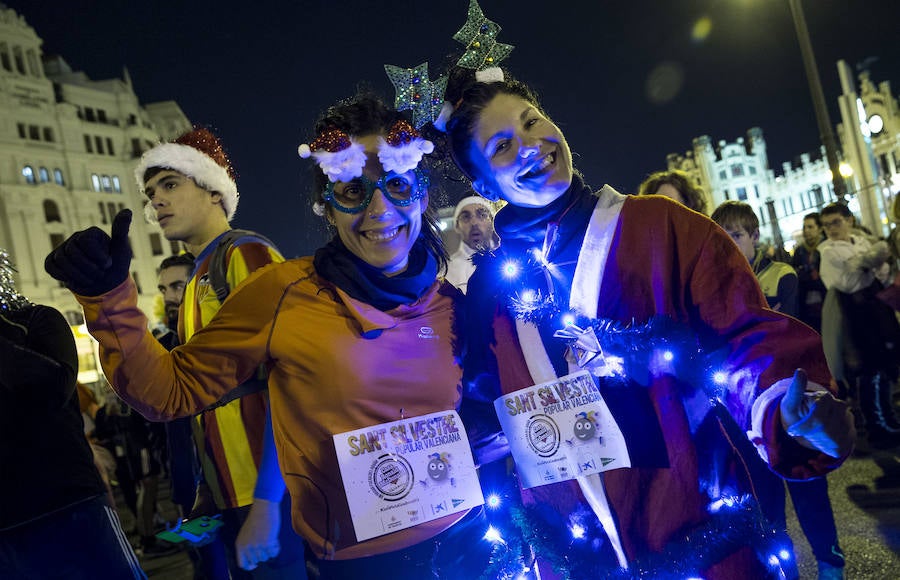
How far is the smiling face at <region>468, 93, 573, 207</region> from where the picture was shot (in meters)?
2.01

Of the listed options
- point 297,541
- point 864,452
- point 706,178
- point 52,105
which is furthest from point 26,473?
point 706,178

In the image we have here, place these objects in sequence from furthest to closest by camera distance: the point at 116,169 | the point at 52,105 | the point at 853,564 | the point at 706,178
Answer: the point at 706,178, the point at 116,169, the point at 52,105, the point at 853,564

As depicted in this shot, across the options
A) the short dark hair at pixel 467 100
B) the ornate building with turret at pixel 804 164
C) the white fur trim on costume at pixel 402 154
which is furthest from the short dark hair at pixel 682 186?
the ornate building with turret at pixel 804 164

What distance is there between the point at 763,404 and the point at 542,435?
23.8 inches

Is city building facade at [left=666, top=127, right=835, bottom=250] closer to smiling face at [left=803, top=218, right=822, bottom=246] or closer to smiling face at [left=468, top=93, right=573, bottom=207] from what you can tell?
smiling face at [left=803, top=218, right=822, bottom=246]

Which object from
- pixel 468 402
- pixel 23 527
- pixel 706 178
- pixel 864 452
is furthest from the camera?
pixel 706 178

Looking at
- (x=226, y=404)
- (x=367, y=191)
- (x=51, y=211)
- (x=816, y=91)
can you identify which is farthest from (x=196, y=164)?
(x=51, y=211)

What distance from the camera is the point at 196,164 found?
11.6 ft

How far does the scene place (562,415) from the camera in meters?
1.84

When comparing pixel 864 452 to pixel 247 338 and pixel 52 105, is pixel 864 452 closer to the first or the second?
pixel 247 338

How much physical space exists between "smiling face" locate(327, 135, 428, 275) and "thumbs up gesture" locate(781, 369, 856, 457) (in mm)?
1339

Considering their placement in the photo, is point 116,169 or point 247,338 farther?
point 116,169

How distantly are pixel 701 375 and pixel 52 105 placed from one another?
56.6 meters

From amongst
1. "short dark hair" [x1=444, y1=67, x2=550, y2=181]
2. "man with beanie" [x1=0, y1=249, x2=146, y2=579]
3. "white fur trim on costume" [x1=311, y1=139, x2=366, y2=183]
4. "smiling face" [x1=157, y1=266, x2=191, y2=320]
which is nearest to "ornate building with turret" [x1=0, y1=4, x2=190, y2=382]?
"smiling face" [x1=157, y1=266, x2=191, y2=320]
